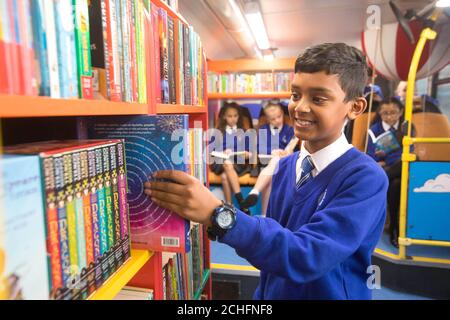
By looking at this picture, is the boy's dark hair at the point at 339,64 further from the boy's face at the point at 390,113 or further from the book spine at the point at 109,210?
the boy's face at the point at 390,113

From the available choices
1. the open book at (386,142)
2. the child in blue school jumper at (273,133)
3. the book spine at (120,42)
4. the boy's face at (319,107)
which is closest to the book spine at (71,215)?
the book spine at (120,42)

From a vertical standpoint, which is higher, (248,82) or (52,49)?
(248,82)

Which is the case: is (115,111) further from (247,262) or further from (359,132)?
(359,132)

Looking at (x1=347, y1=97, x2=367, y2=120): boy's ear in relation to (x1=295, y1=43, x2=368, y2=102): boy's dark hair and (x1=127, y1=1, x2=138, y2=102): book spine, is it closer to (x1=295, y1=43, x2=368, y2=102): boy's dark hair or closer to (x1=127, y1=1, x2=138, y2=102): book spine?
(x1=295, y1=43, x2=368, y2=102): boy's dark hair

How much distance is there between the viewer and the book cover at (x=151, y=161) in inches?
29.4

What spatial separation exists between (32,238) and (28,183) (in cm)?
8

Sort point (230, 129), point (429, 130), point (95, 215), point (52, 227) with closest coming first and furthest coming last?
point (52, 227)
point (95, 215)
point (429, 130)
point (230, 129)

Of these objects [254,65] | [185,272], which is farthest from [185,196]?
[254,65]

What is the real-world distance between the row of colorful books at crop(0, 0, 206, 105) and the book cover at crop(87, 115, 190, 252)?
3.3 inches

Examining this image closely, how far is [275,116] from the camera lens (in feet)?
10.7

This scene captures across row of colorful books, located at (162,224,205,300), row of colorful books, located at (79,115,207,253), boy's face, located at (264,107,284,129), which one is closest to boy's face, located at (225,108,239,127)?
boy's face, located at (264,107,284,129)

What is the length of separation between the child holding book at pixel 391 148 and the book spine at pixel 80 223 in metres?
2.84

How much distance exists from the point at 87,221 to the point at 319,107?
0.66 m
